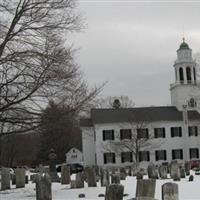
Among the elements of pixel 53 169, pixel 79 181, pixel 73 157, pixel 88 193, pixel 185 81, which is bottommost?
pixel 88 193

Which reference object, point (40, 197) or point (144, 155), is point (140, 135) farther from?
point (40, 197)

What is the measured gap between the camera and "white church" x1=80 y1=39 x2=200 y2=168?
209 feet

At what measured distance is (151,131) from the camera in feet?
216

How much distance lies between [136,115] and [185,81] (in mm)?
8223

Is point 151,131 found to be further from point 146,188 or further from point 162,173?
point 146,188

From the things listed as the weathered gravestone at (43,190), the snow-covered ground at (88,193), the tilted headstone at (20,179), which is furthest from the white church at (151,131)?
the weathered gravestone at (43,190)

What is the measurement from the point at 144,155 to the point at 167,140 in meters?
3.74

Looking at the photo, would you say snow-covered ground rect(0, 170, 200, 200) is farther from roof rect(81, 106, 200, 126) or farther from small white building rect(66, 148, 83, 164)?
small white building rect(66, 148, 83, 164)

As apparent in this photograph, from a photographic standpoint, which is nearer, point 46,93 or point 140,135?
point 46,93

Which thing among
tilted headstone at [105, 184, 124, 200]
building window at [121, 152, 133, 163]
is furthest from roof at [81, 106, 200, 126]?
tilted headstone at [105, 184, 124, 200]

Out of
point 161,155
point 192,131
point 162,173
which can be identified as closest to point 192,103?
point 192,131

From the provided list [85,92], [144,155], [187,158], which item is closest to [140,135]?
[144,155]

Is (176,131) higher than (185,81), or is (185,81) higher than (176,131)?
(185,81)

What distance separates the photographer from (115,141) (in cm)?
6431
